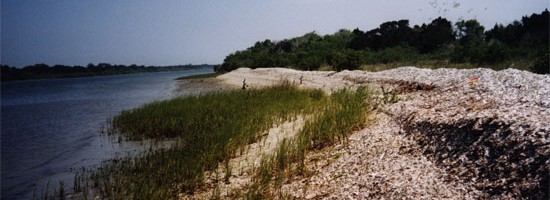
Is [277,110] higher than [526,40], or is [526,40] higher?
[526,40]

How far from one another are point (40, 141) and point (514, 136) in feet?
53.5

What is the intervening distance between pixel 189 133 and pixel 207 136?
215cm

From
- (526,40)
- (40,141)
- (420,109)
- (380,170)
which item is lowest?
(40,141)

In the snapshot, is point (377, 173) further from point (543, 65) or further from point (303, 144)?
point (543, 65)

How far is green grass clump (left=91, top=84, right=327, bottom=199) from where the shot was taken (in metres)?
7.82

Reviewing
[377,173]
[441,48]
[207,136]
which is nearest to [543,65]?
[377,173]

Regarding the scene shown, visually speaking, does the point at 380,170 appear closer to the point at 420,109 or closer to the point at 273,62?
the point at 420,109

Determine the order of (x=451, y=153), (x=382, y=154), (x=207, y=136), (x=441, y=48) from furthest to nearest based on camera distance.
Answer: (x=441, y=48) → (x=207, y=136) → (x=382, y=154) → (x=451, y=153)

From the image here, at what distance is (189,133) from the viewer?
41.5ft

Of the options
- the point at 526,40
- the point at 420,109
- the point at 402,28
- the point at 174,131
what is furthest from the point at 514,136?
the point at 402,28

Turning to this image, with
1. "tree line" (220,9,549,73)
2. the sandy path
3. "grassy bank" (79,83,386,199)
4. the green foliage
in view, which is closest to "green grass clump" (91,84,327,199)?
"grassy bank" (79,83,386,199)

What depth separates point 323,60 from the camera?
47938 millimetres

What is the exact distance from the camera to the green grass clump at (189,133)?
7.82 meters

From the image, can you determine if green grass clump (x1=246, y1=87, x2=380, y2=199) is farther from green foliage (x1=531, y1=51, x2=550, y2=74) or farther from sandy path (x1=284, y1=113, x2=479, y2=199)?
green foliage (x1=531, y1=51, x2=550, y2=74)
